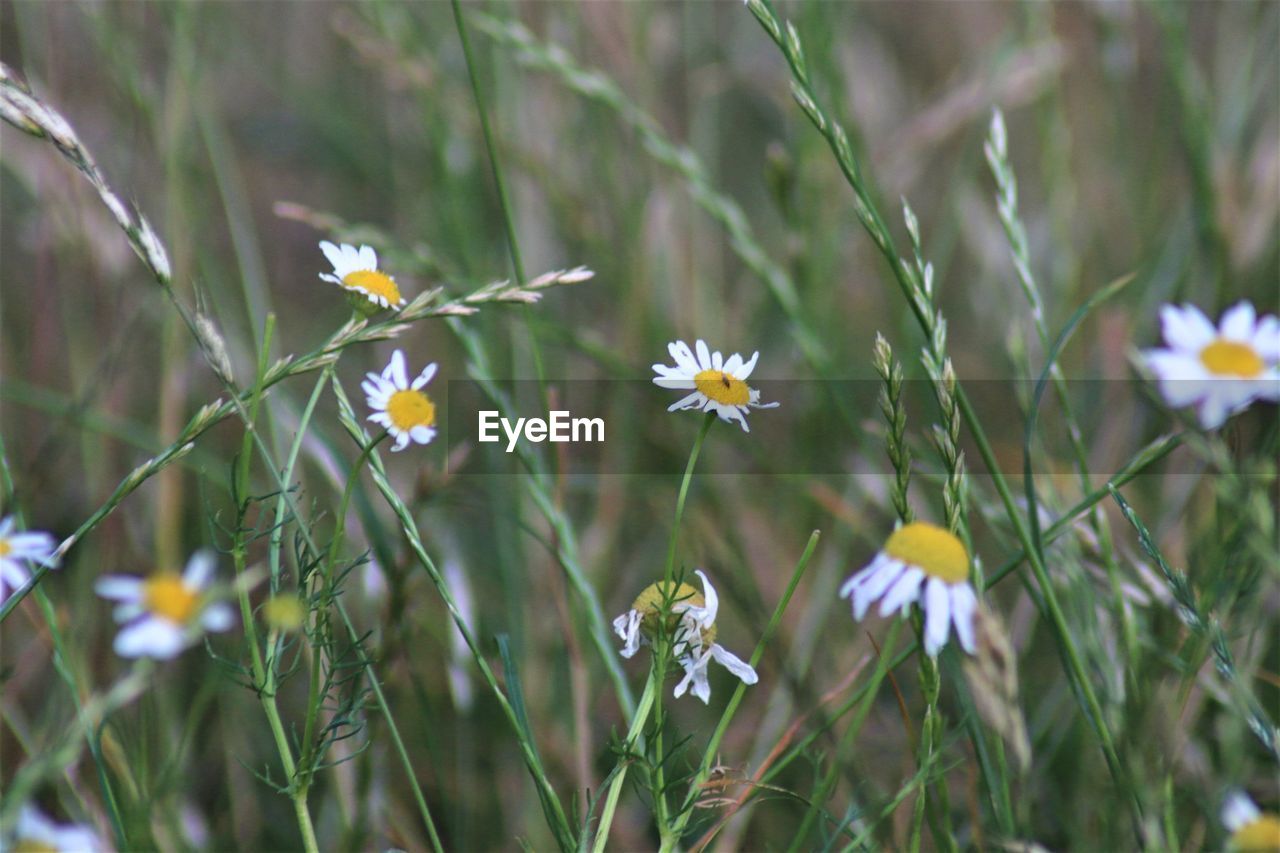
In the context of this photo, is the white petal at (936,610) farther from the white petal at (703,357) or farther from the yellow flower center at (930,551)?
the white petal at (703,357)

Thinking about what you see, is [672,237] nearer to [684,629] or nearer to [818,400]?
[818,400]

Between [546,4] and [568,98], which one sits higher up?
[546,4]

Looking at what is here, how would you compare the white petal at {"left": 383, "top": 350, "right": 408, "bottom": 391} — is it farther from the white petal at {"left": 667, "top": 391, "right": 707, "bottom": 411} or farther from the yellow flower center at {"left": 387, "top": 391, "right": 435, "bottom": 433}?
the white petal at {"left": 667, "top": 391, "right": 707, "bottom": 411}

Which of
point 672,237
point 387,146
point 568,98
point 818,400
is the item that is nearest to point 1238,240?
point 818,400

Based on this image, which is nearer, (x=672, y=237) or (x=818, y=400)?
(x=818, y=400)

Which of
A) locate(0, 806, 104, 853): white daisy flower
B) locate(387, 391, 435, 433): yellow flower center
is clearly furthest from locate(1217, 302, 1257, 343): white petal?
locate(0, 806, 104, 853): white daisy flower

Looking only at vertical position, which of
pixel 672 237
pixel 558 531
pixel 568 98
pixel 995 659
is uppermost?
pixel 568 98

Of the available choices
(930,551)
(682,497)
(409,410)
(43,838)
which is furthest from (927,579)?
(43,838)

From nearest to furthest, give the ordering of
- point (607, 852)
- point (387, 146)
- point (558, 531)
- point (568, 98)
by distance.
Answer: point (558, 531) < point (607, 852) < point (568, 98) < point (387, 146)
